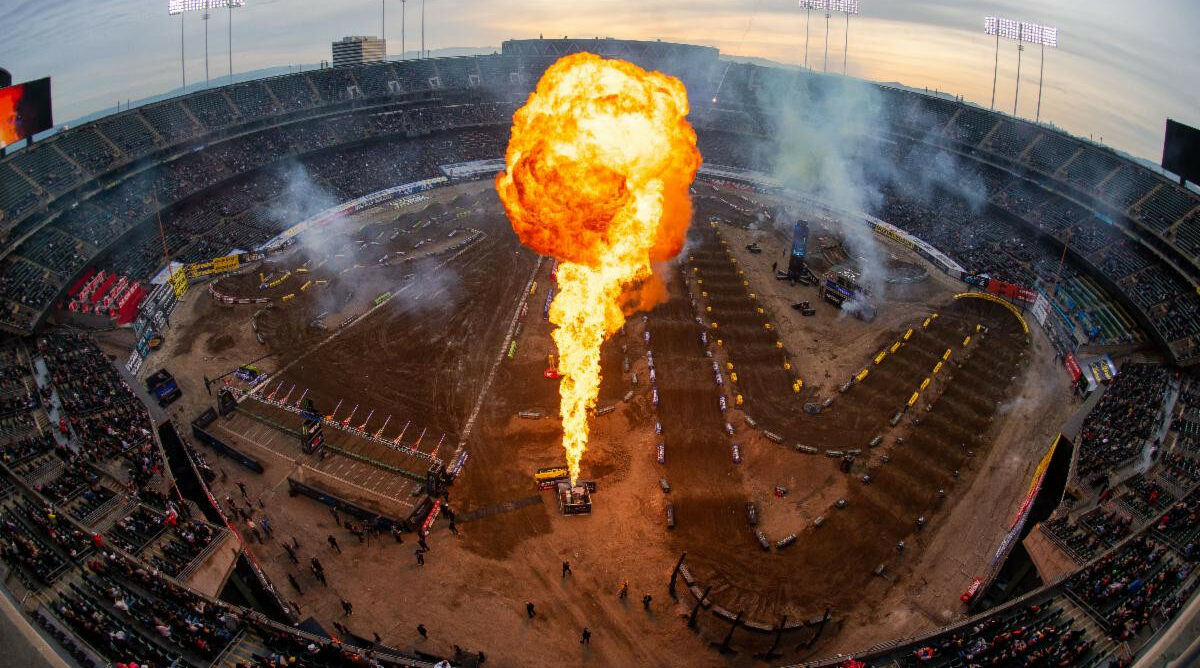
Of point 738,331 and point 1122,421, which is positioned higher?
point 738,331

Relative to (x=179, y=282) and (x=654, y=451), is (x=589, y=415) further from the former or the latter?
(x=179, y=282)

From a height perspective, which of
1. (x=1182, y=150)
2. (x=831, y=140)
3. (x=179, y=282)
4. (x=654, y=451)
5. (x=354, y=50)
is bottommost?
(x=654, y=451)

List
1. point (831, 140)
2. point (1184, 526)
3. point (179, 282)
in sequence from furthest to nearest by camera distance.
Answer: point (831, 140), point (179, 282), point (1184, 526)

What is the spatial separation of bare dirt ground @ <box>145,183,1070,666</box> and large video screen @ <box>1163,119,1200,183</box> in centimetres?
1842

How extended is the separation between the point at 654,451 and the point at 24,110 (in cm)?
6014

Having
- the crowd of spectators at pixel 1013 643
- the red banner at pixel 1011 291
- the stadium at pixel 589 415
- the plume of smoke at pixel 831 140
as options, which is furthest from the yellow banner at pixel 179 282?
the red banner at pixel 1011 291

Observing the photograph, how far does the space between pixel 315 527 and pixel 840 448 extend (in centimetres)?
3237

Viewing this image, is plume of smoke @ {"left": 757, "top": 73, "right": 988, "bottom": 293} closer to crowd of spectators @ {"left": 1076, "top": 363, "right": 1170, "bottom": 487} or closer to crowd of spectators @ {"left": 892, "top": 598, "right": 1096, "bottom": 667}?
crowd of spectators @ {"left": 1076, "top": 363, "right": 1170, "bottom": 487}

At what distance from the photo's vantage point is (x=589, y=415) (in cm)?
5219

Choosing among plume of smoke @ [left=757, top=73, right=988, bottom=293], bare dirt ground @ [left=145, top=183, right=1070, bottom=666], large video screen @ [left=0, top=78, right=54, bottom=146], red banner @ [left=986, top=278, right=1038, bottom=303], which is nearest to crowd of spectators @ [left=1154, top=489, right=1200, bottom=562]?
bare dirt ground @ [left=145, top=183, right=1070, bottom=666]

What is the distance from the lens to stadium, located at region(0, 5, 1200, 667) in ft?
117

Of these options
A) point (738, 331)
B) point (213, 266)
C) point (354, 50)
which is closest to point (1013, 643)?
point (738, 331)

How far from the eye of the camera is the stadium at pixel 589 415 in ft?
117

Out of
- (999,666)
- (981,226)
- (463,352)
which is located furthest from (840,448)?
(981,226)
